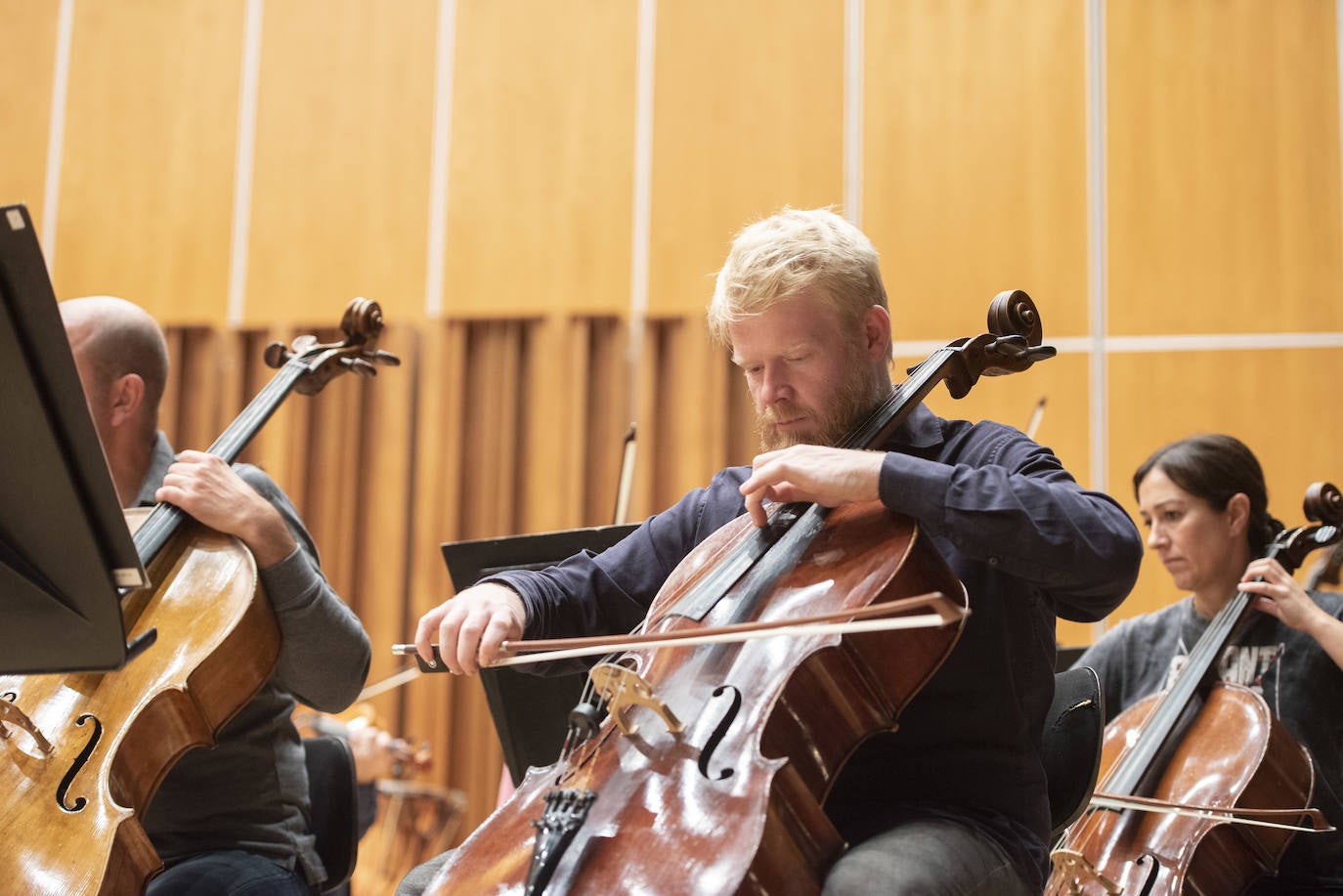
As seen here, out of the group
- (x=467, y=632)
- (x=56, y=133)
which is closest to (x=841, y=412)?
(x=467, y=632)

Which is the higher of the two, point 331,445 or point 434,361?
point 434,361

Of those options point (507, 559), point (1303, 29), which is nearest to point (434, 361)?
point (507, 559)

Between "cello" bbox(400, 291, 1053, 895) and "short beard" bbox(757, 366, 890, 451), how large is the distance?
0.19 metres

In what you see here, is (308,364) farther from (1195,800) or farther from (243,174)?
(243,174)

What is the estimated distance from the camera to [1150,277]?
15.1 feet

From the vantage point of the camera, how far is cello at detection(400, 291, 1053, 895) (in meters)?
1.23

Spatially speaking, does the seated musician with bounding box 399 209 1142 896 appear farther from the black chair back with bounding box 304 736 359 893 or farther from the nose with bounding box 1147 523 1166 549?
the nose with bounding box 1147 523 1166 549

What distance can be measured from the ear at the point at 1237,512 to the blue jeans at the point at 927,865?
161 cm

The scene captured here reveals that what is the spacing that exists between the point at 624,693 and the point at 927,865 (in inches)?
15.5

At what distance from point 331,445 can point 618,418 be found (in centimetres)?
117

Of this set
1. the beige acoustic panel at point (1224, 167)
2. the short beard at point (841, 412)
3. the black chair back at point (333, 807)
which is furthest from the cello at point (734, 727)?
the beige acoustic panel at point (1224, 167)

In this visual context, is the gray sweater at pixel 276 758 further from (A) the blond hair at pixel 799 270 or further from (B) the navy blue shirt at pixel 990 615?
(A) the blond hair at pixel 799 270

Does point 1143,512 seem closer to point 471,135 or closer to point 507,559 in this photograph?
point 507,559

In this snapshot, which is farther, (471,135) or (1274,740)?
(471,135)
